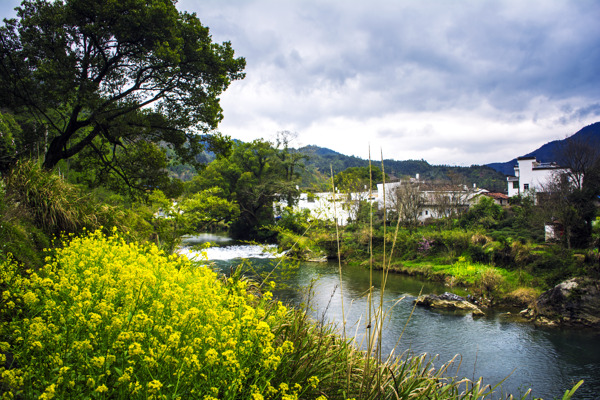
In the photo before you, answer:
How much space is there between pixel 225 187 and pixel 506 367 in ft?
107

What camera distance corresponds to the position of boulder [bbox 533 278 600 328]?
13.9 metres

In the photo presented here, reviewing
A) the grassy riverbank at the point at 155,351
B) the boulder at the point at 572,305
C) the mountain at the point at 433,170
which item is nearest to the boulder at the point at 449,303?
the boulder at the point at 572,305

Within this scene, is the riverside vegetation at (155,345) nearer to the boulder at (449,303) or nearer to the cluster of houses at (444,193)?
the boulder at (449,303)

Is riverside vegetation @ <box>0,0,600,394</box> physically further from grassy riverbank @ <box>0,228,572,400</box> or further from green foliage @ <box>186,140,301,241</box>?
green foliage @ <box>186,140,301,241</box>

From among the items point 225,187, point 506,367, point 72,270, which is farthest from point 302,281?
point 225,187

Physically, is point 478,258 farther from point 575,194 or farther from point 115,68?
point 115,68

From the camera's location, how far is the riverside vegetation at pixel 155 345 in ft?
6.44

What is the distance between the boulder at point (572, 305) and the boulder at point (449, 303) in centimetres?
220

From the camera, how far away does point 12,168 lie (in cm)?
675

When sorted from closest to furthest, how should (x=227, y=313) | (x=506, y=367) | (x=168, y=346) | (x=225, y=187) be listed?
1. (x=168, y=346)
2. (x=227, y=313)
3. (x=506, y=367)
4. (x=225, y=187)

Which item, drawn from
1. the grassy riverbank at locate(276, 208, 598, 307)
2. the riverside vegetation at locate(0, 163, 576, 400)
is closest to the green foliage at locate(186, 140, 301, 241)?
the grassy riverbank at locate(276, 208, 598, 307)

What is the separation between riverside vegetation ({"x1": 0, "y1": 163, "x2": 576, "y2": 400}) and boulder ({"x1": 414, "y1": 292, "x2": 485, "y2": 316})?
524 inches

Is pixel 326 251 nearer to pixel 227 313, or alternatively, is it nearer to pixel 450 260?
pixel 450 260

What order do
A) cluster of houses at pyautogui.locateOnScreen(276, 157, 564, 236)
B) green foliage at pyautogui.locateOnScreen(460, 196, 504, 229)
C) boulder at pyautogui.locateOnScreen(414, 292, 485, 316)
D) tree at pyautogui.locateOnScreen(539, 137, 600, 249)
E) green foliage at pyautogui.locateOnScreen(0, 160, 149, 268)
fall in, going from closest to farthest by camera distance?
green foliage at pyautogui.locateOnScreen(0, 160, 149, 268) → boulder at pyautogui.locateOnScreen(414, 292, 485, 316) → tree at pyautogui.locateOnScreen(539, 137, 600, 249) → green foliage at pyautogui.locateOnScreen(460, 196, 504, 229) → cluster of houses at pyautogui.locateOnScreen(276, 157, 564, 236)
